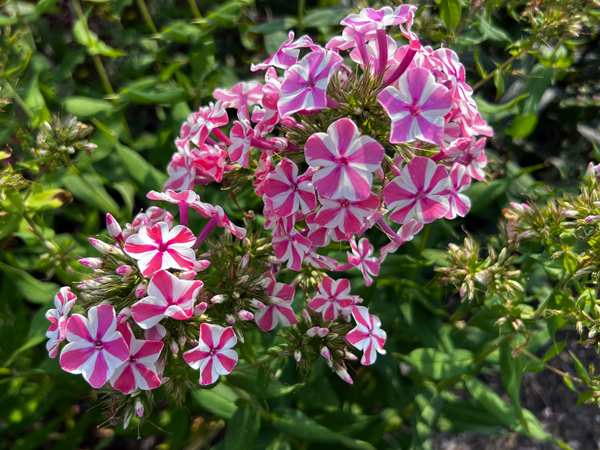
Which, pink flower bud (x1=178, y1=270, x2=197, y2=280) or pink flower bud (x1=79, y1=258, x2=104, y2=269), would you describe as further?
pink flower bud (x1=79, y1=258, x2=104, y2=269)

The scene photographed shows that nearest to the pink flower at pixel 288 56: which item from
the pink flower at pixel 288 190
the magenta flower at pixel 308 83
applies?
the magenta flower at pixel 308 83

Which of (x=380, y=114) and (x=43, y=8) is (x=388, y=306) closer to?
(x=380, y=114)

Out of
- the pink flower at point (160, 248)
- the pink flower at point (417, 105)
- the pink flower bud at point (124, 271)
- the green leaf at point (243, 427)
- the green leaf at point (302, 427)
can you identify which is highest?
the pink flower at point (417, 105)

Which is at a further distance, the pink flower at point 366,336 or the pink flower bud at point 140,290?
the pink flower at point 366,336

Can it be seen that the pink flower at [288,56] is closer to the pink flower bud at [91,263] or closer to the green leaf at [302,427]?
the pink flower bud at [91,263]

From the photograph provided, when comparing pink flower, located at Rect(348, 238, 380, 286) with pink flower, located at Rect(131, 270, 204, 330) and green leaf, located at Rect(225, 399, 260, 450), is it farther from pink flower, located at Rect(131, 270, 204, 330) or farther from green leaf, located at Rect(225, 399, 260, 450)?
green leaf, located at Rect(225, 399, 260, 450)

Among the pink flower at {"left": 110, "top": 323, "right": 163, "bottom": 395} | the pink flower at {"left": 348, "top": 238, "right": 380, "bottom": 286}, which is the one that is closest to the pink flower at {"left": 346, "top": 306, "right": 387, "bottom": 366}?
the pink flower at {"left": 348, "top": 238, "right": 380, "bottom": 286}
